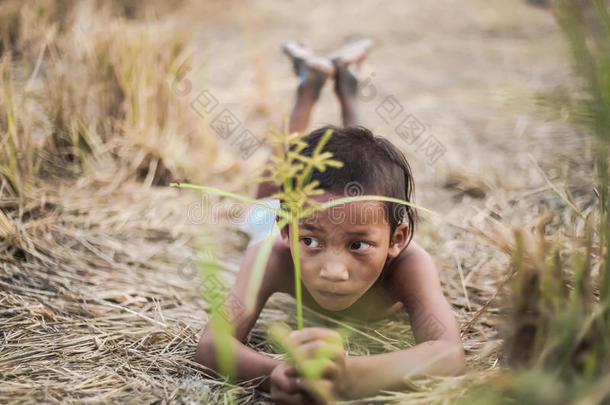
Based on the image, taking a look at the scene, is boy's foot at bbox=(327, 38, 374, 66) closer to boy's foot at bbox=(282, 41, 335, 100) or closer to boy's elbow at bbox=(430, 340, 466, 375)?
boy's foot at bbox=(282, 41, 335, 100)

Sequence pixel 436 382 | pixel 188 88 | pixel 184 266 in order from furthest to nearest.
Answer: pixel 188 88 → pixel 184 266 → pixel 436 382

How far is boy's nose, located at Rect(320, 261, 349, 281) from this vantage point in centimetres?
113

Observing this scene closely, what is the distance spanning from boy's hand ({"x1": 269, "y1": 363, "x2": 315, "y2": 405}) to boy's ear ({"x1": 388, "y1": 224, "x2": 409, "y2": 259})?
45cm

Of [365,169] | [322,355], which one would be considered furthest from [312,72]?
Answer: [322,355]

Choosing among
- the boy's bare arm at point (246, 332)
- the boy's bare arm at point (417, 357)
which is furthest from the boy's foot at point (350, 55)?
the boy's bare arm at point (417, 357)

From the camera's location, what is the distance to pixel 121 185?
2363mm

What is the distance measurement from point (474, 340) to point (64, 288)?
117cm

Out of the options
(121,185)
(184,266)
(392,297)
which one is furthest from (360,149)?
(121,185)

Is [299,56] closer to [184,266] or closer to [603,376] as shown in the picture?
[184,266]

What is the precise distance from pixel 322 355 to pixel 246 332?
0.44 meters

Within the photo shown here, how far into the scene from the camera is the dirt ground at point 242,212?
1188 millimetres

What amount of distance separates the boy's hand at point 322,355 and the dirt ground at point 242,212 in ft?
0.39

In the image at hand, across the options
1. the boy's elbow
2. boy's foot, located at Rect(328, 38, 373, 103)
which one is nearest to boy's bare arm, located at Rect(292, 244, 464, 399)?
the boy's elbow

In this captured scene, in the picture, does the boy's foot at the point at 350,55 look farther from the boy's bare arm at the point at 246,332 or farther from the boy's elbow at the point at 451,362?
the boy's elbow at the point at 451,362
